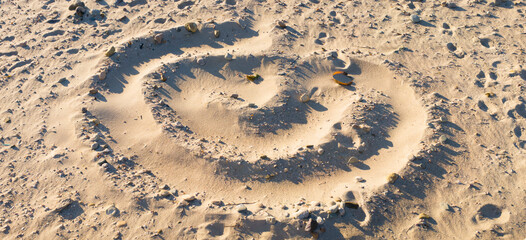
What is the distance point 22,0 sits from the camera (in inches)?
253

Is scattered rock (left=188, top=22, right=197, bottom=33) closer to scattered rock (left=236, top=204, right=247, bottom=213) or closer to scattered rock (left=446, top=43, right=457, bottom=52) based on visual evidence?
scattered rock (left=236, top=204, right=247, bottom=213)

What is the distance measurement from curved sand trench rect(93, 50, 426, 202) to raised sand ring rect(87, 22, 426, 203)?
0.01 m

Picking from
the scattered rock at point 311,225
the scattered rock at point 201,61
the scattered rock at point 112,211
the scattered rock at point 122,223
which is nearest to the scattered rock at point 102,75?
the scattered rock at point 201,61

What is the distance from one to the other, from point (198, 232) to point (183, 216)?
0.22 meters

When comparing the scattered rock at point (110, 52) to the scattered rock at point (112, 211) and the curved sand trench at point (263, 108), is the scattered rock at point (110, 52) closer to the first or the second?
the curved sand trench at point (263, 108)

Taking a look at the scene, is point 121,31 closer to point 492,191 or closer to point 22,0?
point 22,0

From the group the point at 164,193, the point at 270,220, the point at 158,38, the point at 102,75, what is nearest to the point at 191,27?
the point at 158,38

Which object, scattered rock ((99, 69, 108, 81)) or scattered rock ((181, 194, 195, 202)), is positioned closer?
scattered rock ((181, 194, 195, 202))

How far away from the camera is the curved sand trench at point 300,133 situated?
3.73 m

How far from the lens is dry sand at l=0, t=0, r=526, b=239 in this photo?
3537mm

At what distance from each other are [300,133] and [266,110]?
0.47 m

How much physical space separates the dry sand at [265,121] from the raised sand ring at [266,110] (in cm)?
2

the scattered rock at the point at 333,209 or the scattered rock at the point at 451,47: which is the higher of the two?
the scattered rock at the point at 451,47

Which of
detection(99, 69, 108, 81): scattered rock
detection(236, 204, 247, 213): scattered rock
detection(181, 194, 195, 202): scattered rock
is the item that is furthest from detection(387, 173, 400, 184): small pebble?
detection(99, 69, 108, 81): scattered rock
